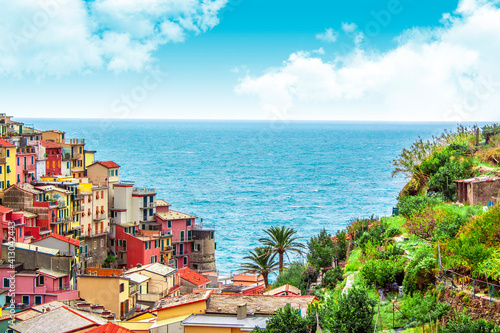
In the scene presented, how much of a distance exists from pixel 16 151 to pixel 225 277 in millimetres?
24319

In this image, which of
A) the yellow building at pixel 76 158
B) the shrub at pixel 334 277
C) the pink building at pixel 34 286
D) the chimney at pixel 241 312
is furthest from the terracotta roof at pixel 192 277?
the chimney at pixel 241 312

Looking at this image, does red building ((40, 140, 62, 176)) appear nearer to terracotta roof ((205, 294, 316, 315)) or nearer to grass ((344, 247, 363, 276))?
grass ((344, 247, 363, 276))

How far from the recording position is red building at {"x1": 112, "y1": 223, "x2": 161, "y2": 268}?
62.1 meters

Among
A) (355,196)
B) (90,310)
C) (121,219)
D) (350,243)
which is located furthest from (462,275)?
(355,196)

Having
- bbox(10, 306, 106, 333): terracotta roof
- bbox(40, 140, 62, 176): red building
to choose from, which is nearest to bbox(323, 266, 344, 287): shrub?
bbox(10, 306, 106, 333): terracotta roof

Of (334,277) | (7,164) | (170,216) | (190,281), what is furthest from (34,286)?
(170,216)

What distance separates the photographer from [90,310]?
1435 inches

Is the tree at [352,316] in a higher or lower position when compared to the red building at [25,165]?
lower

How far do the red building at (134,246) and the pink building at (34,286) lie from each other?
17371 millimetres

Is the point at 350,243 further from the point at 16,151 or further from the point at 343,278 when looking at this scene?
the point at 16,151

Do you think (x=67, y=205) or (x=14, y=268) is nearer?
(x=14, y=268)

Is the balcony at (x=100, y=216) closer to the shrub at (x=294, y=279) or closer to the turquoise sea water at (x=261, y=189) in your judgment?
the turquoise sea water at (x=261, y=189)

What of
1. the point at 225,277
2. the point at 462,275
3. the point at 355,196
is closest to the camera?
the point at 462,275

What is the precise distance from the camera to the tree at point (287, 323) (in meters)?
21.8
